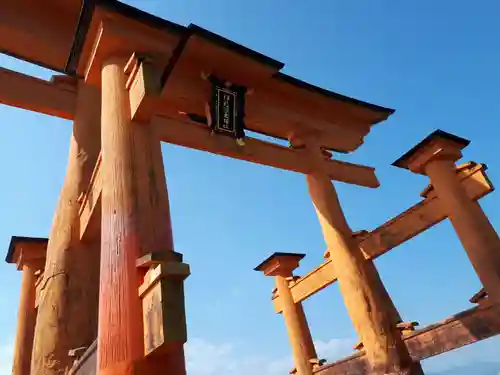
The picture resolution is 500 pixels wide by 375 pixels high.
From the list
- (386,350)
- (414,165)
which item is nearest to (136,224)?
(386,350)

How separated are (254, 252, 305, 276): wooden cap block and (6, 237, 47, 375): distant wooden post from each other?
197 inches

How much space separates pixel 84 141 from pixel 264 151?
9.60 ft

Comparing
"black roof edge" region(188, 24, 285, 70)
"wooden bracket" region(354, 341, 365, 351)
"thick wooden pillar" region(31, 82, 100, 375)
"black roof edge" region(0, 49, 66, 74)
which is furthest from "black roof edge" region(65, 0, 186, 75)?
"wooden bracket" region(354, 341, 365, 351)

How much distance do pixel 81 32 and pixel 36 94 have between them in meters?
1.62

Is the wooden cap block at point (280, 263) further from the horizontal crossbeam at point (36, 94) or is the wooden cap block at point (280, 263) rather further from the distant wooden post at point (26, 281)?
the horizontal crossbeam at point (36, 94)

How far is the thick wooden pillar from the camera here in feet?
A: 15.1

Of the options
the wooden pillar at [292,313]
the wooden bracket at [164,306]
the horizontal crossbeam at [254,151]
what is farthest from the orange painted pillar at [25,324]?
the wooden bracket at [164,306]

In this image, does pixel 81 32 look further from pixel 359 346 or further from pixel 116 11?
pixel 359 346

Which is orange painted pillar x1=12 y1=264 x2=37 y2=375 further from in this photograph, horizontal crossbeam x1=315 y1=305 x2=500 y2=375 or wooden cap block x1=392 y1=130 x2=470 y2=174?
wooden cap block x1=392 y1=130 x2=470 y2=174

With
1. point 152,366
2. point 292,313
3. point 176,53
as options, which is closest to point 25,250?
point 176,53

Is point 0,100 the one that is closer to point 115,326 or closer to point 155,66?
point 155,66

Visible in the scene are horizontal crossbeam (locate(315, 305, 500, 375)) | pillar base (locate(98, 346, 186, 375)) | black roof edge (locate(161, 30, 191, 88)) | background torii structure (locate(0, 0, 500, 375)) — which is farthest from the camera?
horizontal crossbeam (locate(315, 305, 500, 375))

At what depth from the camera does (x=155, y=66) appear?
4469 millimetres

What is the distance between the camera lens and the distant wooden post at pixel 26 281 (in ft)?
23.1
